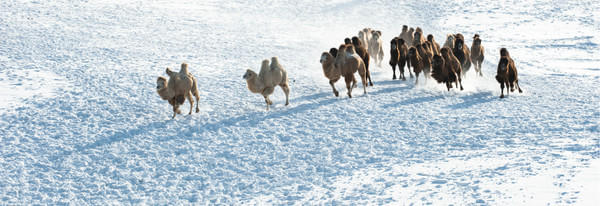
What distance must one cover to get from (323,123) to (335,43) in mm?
10328

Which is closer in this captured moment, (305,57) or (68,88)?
(68,88)

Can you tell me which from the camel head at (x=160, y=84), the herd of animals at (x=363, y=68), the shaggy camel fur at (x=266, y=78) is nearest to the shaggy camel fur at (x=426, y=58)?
the herd of animals at (x=363, y=68)

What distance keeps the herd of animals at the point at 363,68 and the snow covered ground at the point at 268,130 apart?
42 centimetres

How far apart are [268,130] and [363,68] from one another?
336 cm

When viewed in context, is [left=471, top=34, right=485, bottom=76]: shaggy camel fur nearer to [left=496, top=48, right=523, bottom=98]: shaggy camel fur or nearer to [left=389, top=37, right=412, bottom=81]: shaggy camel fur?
[left=389, top=37, right=412, bottom=81]: shaggy camel fur

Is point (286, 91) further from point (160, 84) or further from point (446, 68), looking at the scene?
point (446, 68)

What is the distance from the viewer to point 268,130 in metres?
10.3

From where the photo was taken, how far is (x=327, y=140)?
32.2 ft

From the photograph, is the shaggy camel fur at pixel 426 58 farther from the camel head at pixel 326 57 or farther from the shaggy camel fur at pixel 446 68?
the camel head at pixel 326 57

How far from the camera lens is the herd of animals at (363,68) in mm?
10508

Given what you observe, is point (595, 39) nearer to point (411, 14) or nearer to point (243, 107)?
point (411, 14)

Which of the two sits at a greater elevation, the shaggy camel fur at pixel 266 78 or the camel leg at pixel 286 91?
the shaggy camel fur at pixel 266 78

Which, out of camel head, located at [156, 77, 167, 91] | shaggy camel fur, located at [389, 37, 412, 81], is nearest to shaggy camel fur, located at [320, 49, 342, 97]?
shaggy camel fur, located at [389, 37, 412, 81]

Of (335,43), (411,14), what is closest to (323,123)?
(335,43)
